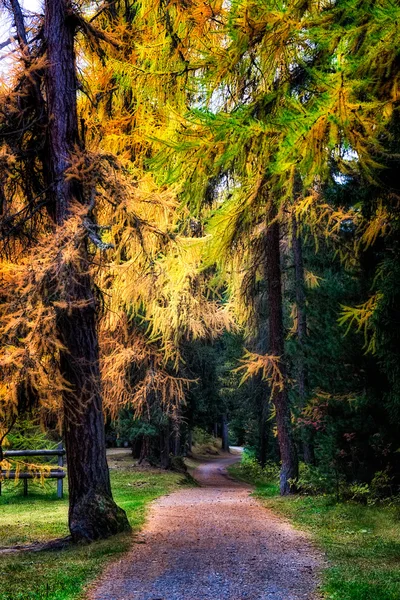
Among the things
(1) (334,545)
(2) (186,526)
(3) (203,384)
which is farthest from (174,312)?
(3) (203,384)

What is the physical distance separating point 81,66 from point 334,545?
8.24 metres

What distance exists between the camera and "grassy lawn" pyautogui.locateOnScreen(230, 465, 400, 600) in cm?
472

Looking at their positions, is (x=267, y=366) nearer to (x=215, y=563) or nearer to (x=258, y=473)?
(x=215, y=563)

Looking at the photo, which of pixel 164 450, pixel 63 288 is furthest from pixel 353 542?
pixel 164 450

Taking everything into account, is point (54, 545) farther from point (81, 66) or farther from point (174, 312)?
point (81, 66)

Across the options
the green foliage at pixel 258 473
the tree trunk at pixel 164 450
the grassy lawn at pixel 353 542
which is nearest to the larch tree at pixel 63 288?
the grassy lawn at pixel 353 542

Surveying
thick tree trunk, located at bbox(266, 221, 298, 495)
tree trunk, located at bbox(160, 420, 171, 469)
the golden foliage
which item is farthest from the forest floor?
tree trunk, located at bbox(160, 420, 171, 469)

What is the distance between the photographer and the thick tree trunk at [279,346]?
13.2 meters

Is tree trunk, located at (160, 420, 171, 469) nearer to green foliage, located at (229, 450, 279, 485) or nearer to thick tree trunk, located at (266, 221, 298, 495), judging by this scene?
green foliage, located at (229, 450, 279, 485)

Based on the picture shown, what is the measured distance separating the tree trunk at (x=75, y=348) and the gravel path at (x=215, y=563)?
0.78m

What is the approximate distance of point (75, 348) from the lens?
7.66 meters

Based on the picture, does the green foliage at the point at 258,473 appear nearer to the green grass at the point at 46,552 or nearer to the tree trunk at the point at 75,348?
the green grass at the point at 46,552

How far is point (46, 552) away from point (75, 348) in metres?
2.65

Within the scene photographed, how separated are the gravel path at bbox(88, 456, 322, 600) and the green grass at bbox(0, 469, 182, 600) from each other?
238 millimetres
